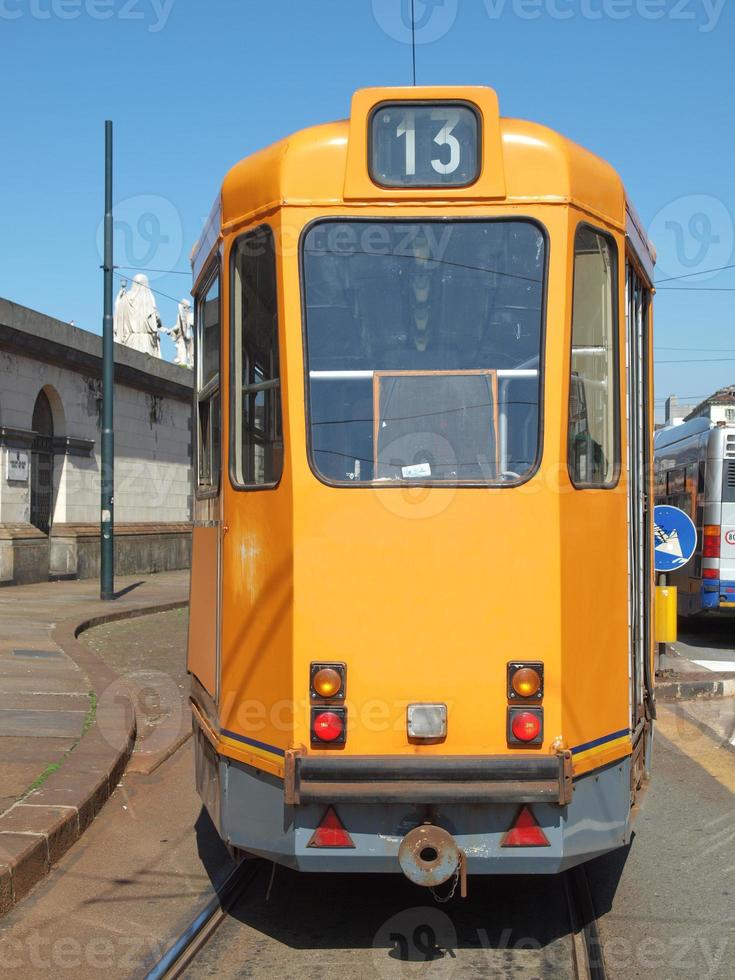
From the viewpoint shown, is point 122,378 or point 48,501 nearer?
point 48,501

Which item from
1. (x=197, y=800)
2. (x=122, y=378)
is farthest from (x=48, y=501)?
(x=197, y=800)

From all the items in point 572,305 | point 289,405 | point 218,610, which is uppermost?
point 572,305

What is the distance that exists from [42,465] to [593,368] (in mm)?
20234

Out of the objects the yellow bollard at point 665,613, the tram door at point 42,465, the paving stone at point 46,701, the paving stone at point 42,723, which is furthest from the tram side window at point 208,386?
the tram door at point 42,465

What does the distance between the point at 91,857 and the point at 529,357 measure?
3.32m

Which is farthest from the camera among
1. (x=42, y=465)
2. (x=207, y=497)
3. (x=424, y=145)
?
(x=42, y=465)

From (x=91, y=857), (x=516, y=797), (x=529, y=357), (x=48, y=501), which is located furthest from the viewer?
(x=48, y=501)

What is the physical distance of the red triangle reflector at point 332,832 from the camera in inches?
165

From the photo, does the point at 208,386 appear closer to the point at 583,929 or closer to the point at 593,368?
the point at 593,368

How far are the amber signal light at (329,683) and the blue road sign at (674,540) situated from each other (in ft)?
25.2

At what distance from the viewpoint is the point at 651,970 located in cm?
434

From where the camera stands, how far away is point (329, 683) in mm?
4207

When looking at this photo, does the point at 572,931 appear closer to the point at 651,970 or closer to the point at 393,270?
the point at 651,970

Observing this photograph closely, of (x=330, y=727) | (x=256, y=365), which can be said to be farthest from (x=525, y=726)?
(x=256, y=365)
